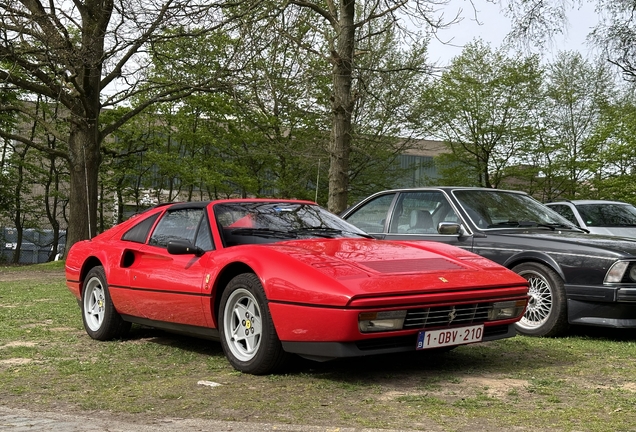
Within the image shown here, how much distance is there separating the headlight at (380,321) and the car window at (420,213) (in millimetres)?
3773

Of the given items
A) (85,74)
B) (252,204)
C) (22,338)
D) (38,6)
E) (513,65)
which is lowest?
(22,338)

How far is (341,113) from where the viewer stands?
13695 millimetres

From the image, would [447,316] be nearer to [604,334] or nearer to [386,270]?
[386,270]

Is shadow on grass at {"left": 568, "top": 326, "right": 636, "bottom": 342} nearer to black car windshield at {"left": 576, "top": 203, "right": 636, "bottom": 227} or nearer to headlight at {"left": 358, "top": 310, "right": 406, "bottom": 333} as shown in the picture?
headlight at {"left": 358, "top": 310, "right": 406, "bottom": 333}

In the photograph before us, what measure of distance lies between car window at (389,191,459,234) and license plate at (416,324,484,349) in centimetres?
325

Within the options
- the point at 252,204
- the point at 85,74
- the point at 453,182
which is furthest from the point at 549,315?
the point at 453,182

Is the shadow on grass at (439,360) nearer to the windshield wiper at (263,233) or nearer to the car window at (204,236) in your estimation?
the car window at (204,236)

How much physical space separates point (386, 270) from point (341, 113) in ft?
29.2

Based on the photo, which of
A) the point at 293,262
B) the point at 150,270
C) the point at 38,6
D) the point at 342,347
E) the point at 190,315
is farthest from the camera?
the point at 38,6

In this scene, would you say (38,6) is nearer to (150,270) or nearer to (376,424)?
(150,270)

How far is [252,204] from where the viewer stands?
21.3ft

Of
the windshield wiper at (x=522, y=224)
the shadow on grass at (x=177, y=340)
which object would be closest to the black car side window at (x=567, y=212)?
the windshield wiper at (x=522, y=224)

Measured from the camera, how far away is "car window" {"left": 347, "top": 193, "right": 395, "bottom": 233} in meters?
9.12

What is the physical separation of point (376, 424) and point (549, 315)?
149 inches
